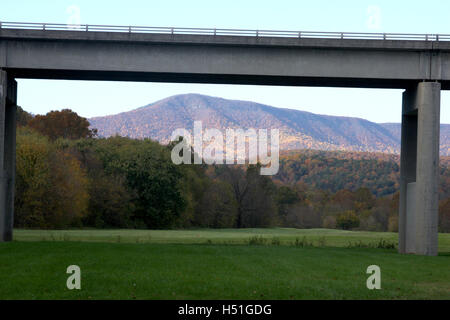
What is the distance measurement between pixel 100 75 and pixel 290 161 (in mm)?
94543

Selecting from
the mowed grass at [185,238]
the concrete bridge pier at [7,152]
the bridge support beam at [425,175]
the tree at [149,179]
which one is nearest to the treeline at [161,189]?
the tree at [149,179]

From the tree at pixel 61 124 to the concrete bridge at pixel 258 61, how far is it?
71.0m

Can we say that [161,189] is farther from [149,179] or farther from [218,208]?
[218,208]

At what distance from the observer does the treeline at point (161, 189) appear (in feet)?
209

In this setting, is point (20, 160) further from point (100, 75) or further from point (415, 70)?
point (415, 70)

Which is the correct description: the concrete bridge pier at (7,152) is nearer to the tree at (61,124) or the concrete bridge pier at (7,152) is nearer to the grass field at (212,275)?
the grass field at (212,275)

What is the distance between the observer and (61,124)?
10619 cm

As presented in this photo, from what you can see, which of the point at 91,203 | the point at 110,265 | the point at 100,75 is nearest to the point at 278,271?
the point at 110,265

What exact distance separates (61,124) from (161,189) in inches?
1350

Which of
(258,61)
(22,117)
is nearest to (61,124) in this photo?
(22,117)

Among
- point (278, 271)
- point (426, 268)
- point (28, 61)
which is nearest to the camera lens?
point (278, 271)

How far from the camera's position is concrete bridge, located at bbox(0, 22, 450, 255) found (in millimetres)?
33344

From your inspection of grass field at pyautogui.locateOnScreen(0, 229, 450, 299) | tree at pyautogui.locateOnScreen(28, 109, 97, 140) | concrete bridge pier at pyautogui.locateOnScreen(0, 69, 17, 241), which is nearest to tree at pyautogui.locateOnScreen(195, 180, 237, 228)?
tree at pyautogui.locateOnScreen(28, 109, 97, 140)

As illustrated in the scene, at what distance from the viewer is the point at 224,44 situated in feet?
111
